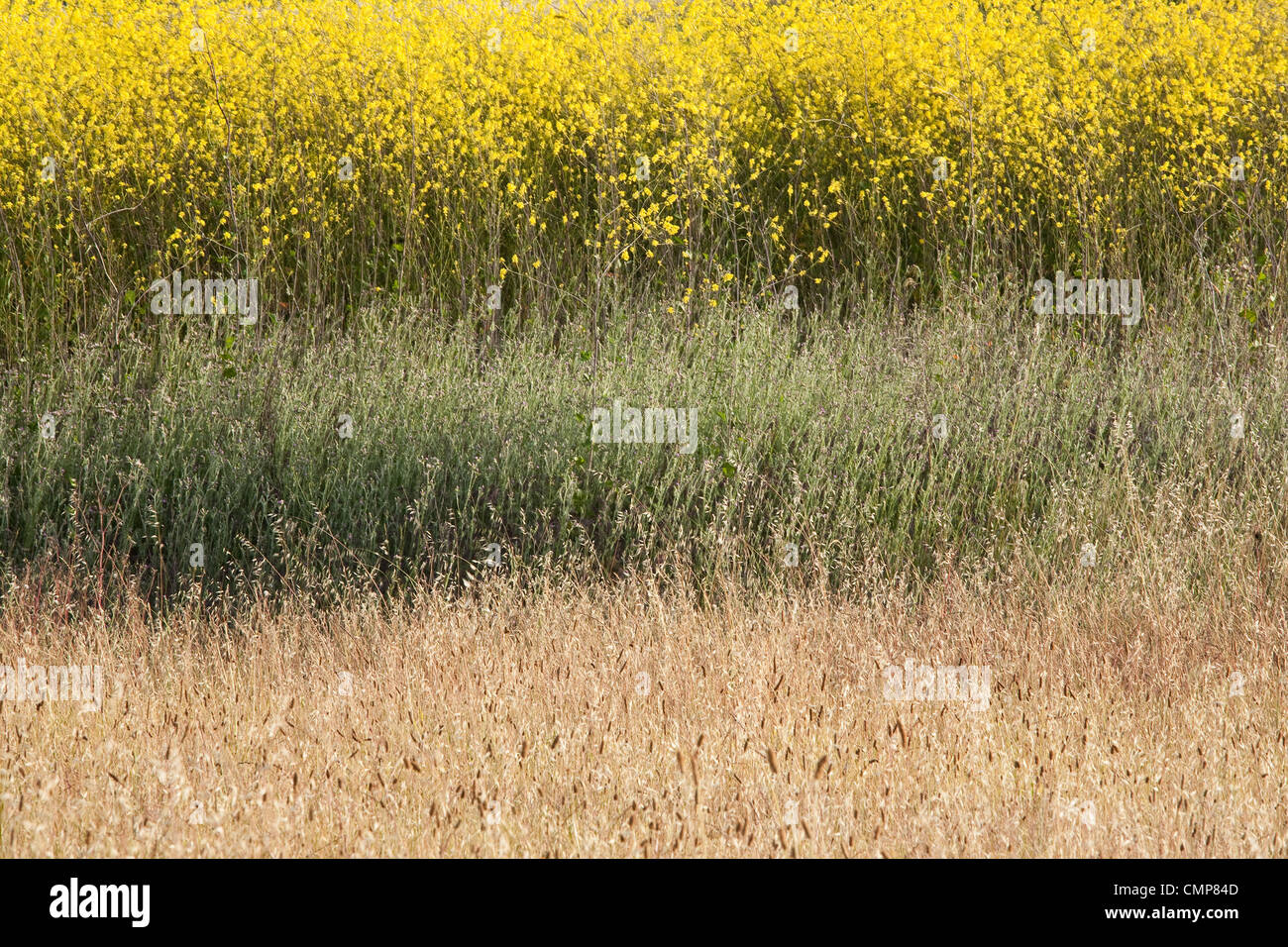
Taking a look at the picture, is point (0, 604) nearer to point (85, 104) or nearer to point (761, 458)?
point (761, 458)

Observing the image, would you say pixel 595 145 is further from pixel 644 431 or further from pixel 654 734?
pixel 654 734

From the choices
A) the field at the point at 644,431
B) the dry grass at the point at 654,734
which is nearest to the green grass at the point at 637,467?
the field at the point at 644,431

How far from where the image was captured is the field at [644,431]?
8.13ft

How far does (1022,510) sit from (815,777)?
92.9 inches

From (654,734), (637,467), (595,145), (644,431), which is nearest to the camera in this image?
(654,734)

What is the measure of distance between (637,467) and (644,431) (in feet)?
0.85

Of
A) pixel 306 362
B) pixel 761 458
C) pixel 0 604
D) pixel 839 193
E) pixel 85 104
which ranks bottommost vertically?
pixel 0 604

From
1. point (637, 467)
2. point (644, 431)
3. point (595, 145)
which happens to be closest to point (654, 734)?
point (637, 467)

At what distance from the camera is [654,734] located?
2.67 metres

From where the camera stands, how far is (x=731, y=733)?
2.70m

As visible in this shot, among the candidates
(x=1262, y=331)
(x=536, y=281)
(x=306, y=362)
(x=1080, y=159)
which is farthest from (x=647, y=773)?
(x=1080, y=159)

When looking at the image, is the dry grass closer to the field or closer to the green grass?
the field

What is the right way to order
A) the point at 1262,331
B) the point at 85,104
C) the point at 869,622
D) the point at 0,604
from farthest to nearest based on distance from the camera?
the point at 85,104
the point at 1262,331
the point at 0,604
the point at 869,622

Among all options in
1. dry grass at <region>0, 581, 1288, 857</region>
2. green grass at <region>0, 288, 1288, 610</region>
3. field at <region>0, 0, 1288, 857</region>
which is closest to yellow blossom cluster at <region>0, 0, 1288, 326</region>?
field at <region>0, 0, 1288, 857</region>
